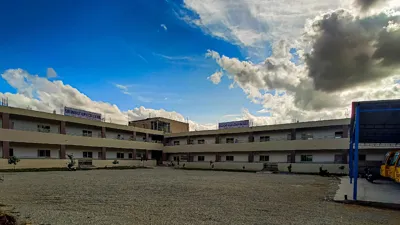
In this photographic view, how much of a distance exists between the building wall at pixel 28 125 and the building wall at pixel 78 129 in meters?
1.43

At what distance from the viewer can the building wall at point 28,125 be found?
3063 centimetres

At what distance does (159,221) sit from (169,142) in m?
44.7

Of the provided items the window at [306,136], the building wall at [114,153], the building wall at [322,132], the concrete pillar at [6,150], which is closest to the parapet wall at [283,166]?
the window at [306,136]

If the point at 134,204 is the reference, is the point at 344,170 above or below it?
below

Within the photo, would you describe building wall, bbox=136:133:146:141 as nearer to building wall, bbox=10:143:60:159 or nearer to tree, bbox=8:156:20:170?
building wall, bbox=10:143:60:159

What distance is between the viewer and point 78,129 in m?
37.6

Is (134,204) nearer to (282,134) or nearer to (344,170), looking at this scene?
(344,170)

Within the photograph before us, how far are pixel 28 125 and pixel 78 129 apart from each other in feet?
21.1

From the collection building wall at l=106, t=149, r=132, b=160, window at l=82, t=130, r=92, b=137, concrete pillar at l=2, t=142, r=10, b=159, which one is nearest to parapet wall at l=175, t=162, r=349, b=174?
building wall at l=106, t=149, r=132, b=160

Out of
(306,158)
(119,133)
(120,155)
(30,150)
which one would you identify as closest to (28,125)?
(30,150)

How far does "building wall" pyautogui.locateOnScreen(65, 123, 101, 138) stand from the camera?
36.3 m

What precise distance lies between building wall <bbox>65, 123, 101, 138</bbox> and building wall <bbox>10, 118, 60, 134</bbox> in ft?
4.68

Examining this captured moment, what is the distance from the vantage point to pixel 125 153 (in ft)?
146

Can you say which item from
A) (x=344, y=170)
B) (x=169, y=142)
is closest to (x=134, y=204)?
(x=344, y=170)
